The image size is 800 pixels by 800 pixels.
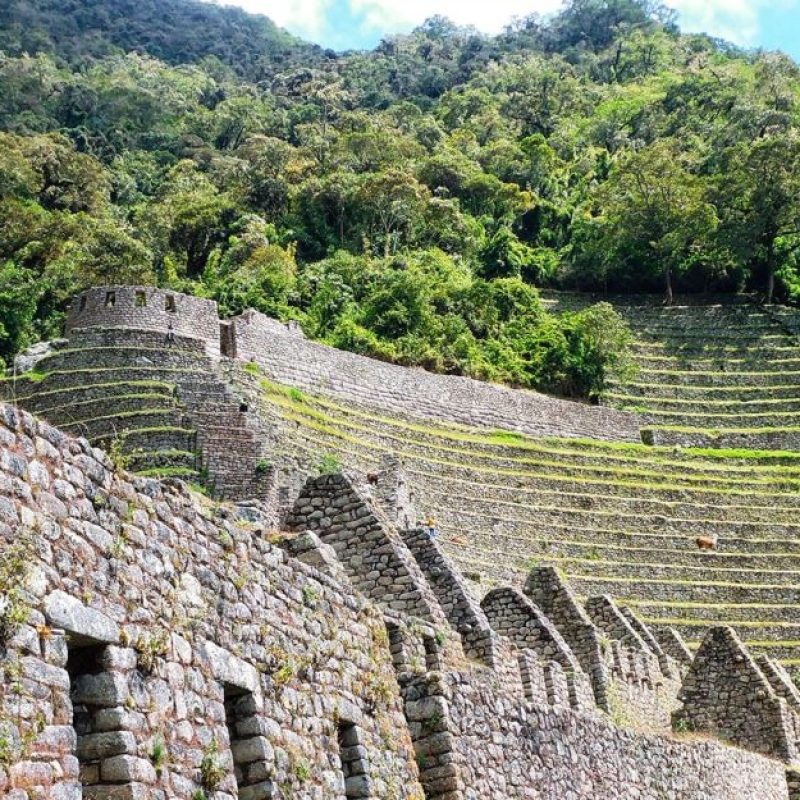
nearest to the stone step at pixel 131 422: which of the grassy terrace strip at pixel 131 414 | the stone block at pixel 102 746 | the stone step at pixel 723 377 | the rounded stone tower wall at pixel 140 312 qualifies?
the grassy terrace strip at pixel 131 414

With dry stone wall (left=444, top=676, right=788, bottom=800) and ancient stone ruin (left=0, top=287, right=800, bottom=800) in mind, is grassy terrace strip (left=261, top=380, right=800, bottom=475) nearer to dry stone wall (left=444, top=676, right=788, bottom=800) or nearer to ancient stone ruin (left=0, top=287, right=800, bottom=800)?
ancient stone ruin (left=0, top=287, right=800, bottom=800)

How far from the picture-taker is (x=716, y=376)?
5666cm

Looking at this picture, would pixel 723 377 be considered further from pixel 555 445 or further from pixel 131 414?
pixel 131 414

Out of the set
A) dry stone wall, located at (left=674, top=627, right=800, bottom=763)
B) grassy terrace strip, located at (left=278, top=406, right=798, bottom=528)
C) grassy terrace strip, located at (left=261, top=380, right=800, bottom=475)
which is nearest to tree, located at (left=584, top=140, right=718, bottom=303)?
grassy terrace strip, located at (left=261, top=380, right=800, bottom=475)

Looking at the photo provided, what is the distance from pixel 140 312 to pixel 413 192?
33.6 meters

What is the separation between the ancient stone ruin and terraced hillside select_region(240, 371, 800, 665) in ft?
40.5

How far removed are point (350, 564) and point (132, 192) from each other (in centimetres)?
7339

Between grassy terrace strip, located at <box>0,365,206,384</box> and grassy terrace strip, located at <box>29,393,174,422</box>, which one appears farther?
grassy terrace strip, located at <box>0,365,206,384</box>

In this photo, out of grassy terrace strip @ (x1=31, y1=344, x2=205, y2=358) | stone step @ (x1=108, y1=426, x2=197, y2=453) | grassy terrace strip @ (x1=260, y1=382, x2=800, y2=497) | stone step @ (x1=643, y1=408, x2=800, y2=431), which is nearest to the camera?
stone step @ (x1=108, y1=426, x2=197, y2=453)

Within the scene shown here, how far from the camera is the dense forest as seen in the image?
52.9 m

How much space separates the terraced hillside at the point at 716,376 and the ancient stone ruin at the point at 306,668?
2981cm

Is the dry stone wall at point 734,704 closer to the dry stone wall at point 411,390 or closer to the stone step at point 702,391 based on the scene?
the dry stone wall at point 411,390

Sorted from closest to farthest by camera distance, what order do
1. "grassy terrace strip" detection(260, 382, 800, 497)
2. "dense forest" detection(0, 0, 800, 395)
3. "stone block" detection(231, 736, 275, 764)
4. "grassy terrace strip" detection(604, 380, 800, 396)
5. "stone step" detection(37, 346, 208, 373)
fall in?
1. "stone block" detection(231, 736, 275, 764)
2. "stone step" detection(37, 346, 208, 373)
3. "grassy terrace strip" detection(260, 382, 800, 497)
4. "dense forest" detection(0, 0, 800, 395)
5. "grassy terrace strip" detection(604, 380, 800, 396)

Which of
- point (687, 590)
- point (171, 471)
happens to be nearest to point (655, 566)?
point (687, 590)
